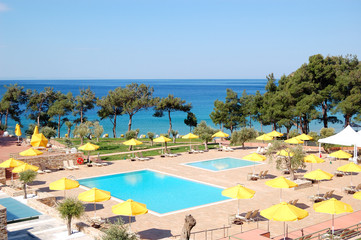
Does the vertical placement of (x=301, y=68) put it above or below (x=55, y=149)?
above

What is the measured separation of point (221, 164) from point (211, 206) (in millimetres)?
11501

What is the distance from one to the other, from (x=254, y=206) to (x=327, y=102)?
3368 cm

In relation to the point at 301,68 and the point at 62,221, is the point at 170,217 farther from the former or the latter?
the point at 301,68

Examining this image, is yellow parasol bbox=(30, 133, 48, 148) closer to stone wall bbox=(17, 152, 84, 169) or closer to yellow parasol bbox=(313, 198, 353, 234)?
stone wall bbox=(17, 152, 84, 169)

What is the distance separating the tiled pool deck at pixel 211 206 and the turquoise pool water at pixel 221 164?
1053 mm

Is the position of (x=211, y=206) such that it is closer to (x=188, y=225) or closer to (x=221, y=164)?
(x=188, y=225)

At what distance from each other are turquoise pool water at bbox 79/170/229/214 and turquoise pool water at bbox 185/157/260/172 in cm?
415

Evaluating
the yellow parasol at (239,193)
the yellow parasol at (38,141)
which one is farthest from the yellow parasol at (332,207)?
the yellow parasol at (38,141)

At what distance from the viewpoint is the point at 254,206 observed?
1830cm

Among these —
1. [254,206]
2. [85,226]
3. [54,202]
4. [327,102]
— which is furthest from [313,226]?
[327,102]

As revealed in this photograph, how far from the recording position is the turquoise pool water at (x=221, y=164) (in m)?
28.8

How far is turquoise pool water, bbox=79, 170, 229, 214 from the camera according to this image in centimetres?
1976

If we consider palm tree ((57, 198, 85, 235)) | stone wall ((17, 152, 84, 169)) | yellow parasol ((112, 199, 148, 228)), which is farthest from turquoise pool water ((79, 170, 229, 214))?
palm tree ((57, 198, 85, 235))

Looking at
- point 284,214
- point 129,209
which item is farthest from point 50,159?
point 284,214
